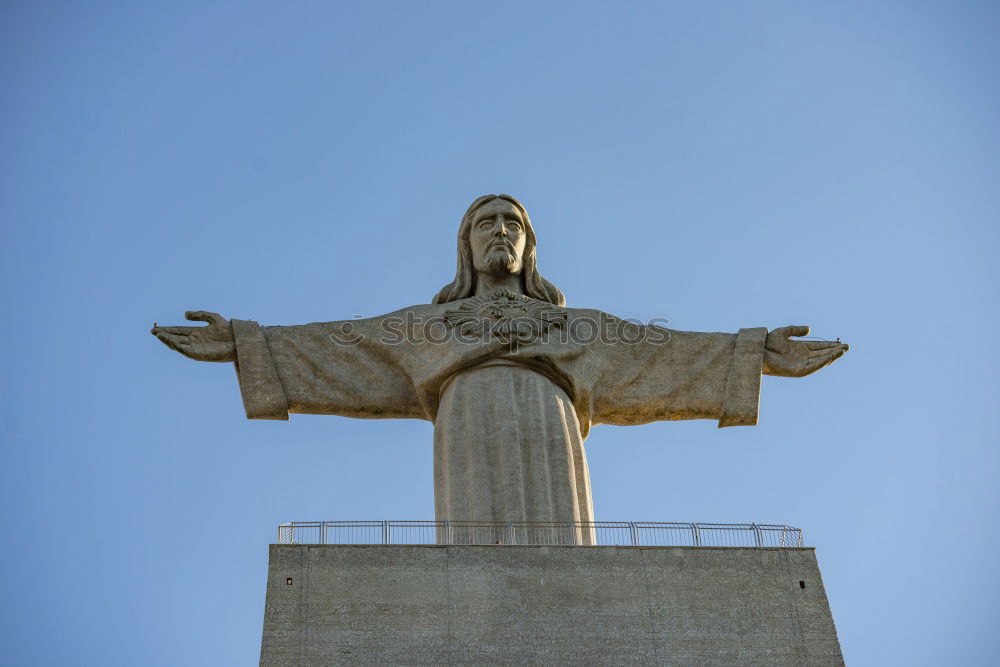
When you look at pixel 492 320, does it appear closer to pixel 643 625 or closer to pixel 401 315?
pixel 401 315

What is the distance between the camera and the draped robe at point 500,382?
1934 cm

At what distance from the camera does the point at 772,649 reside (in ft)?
53.9

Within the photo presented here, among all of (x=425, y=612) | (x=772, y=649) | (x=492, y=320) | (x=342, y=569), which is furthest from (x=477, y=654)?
(x=492, y=320)

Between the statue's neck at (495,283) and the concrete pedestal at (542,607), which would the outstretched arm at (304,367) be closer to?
the statue's neck at (495,283)

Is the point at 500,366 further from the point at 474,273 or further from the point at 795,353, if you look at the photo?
the point at 795,353

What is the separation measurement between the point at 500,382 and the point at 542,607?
13.8 feet

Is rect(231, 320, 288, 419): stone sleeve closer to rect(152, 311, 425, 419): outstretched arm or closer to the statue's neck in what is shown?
rect(152, 311, 425, 419): outstretched arm

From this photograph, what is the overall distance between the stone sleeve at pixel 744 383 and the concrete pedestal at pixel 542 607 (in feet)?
13.3

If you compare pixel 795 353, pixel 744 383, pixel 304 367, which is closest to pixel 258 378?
pixel 304 367

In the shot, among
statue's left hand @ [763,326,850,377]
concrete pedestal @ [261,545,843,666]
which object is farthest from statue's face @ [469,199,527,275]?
concrete pedestal @ [261,545,843,666]

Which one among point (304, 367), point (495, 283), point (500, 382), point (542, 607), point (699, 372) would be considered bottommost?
point (542, 607)

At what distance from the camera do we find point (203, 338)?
68.2 ft

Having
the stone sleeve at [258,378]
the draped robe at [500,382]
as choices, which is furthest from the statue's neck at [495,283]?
the stone sleeve at [258,378]

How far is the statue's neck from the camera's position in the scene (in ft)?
72.0
